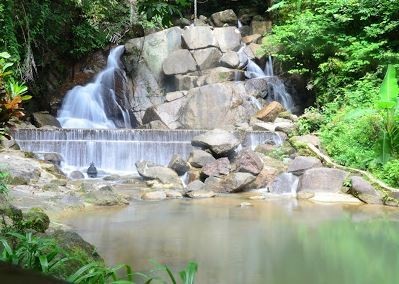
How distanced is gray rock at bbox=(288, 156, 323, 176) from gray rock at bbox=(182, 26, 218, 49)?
878cm

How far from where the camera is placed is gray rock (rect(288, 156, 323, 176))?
11.8 meters

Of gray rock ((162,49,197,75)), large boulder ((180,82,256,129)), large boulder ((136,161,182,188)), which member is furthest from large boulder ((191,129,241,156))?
gray rock ((162,49,197,75))

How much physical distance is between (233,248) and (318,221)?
253 cm

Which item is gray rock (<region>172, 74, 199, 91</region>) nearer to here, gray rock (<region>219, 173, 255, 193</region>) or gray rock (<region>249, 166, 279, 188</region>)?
gray rock (<region>249, 166, 279, 188</region>)

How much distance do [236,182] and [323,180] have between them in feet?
6.69

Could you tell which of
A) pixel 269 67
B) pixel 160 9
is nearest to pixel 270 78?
pixel 269 67

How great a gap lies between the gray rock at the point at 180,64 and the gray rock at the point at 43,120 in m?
4.99

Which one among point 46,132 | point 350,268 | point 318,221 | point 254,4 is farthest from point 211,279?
point 254,4

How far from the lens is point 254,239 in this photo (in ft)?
22.6

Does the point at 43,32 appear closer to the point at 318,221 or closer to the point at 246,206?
the point at 246,206

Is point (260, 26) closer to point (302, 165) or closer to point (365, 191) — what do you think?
point (302, 165)

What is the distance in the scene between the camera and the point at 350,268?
18.5ft

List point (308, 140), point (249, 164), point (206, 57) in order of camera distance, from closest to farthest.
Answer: point (249, 164) < point (308, 140) < point (206, 57)

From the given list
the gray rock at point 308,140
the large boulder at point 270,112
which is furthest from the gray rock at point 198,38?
the gray rock at point 308,140
